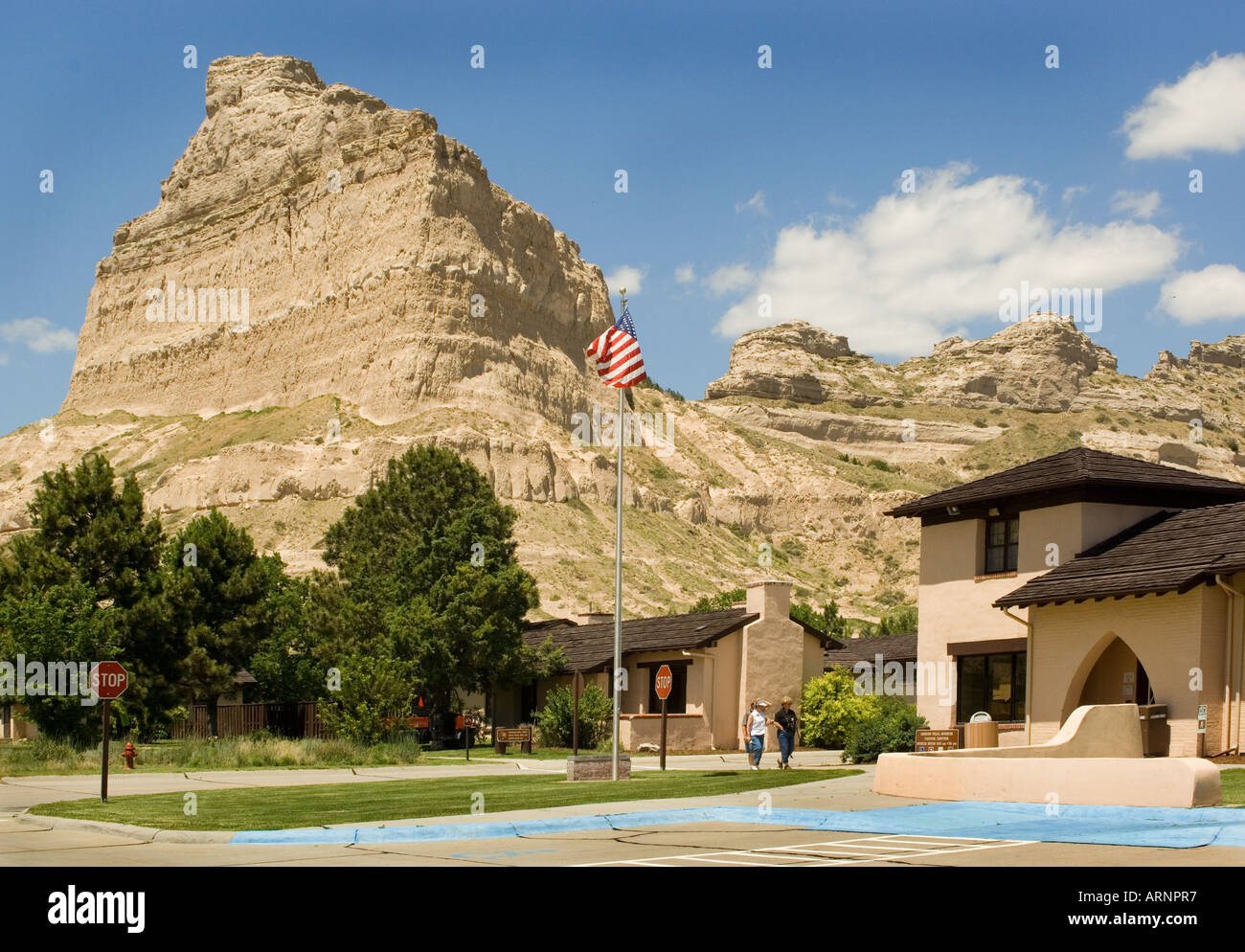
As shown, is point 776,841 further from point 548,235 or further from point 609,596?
point 548,235

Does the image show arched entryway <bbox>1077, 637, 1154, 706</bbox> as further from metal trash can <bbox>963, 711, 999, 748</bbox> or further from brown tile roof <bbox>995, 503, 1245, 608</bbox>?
metal trash can <bbox>963, 711, 999, 748</bbox>

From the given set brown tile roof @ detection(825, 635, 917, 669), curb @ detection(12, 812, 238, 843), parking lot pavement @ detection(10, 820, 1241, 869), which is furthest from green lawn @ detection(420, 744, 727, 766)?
parking lot pavement @ detection(10, 820, 1241, 869)

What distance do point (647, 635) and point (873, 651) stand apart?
354 inches

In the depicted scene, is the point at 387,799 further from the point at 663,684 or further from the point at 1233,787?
the point at 1233,787

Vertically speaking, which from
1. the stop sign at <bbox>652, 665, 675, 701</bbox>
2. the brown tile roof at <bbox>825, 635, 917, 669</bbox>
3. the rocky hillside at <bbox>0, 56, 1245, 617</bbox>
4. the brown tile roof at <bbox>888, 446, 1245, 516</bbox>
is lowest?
the brown tile roof at <bbox>825, 635, 917, 669</bbox>

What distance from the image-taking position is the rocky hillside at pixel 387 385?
96.6m

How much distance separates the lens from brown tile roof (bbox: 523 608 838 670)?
130 ft

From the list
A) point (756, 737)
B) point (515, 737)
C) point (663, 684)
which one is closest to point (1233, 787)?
point (663, 684)

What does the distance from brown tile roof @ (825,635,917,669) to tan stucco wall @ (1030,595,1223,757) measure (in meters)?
16.8

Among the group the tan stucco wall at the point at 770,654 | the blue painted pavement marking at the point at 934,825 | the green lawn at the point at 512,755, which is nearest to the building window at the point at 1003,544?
the tan stucco wall at the point at 770,654

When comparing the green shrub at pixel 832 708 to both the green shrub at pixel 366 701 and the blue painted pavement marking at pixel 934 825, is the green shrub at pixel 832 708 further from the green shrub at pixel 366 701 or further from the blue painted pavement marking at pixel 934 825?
the blue painted pavement marking at pixel 934 825

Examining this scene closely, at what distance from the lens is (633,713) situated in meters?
41.3

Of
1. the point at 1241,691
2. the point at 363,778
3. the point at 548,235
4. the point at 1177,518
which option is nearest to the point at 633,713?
the point at 363,778

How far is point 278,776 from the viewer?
29.0m
